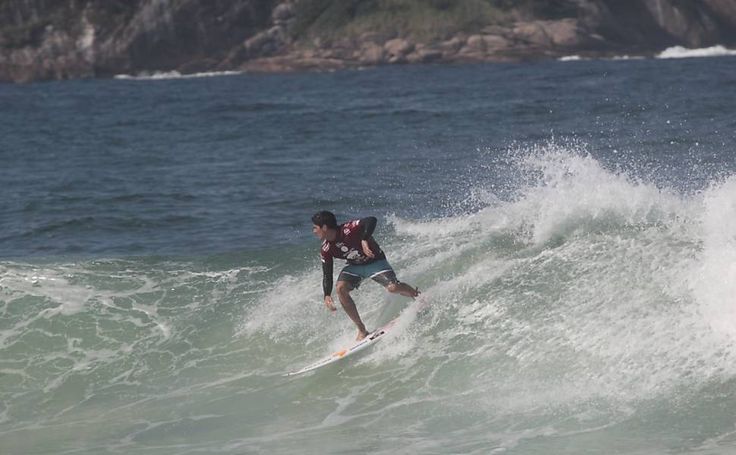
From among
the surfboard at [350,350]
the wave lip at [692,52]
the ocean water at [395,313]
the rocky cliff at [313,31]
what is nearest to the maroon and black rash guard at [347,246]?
the surfboard at [350,350]

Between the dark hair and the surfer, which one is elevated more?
the dark hair

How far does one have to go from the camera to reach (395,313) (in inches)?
518

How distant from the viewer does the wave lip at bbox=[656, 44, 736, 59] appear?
75.8m

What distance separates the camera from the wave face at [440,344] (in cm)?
1071

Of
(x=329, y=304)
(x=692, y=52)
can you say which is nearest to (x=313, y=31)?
(x=692, y=52)

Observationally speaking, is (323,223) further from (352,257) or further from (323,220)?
(352,257)

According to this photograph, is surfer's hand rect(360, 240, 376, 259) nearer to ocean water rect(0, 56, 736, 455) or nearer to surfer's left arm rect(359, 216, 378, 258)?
surfer's left arm rect(359, 216, 378, 258)

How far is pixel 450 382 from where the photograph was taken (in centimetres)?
1180

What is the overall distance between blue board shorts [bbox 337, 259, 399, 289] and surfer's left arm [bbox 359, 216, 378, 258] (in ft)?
0.40

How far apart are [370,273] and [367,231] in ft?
1.56

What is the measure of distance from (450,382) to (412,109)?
25.6 metres

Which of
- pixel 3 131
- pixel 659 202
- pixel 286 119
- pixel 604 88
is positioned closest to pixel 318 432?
pixel 659 202

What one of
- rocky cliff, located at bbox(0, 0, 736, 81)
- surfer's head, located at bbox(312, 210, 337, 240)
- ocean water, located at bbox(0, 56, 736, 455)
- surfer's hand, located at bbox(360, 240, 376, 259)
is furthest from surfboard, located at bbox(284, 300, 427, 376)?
rocky cliff, located at bbox(0, 0, 736, 81)

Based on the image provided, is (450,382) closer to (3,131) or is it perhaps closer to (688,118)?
(688,118)
